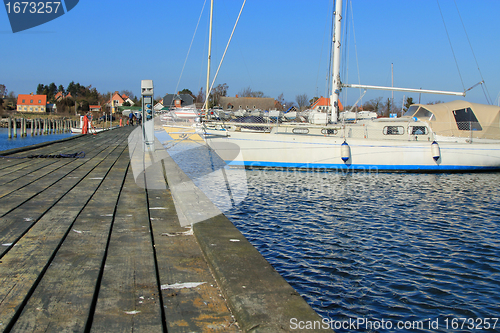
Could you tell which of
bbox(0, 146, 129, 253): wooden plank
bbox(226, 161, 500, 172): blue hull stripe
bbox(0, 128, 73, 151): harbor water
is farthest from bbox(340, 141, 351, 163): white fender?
bbox(0, 128, 73, 151): harbor water

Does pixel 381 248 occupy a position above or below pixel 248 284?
below

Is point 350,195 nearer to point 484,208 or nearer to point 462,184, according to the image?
point 484,208

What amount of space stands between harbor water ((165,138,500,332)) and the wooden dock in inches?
33.2

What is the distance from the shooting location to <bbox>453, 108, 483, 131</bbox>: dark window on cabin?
70.4 ft

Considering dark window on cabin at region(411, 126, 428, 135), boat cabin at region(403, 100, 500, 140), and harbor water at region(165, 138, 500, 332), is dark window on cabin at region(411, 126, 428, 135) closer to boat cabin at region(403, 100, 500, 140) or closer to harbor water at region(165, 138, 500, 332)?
boat cabin at region(403, 100, 500, 140)

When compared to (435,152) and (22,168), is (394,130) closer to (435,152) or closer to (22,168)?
(435,152)

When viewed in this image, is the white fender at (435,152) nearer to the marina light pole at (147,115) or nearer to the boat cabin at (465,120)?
the boat cabin at (465,120)

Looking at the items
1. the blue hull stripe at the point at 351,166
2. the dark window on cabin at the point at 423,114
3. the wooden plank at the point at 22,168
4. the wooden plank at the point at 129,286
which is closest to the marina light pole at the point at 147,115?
the wooden plank at the point at 22,168

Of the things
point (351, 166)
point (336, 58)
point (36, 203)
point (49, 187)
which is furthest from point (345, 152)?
point (36, 203)

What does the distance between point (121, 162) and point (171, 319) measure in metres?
9.30

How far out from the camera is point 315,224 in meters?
9.08

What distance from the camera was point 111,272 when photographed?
3.28 meters

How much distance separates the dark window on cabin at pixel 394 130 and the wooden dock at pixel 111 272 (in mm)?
16065

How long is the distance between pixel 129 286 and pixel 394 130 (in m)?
18.9
